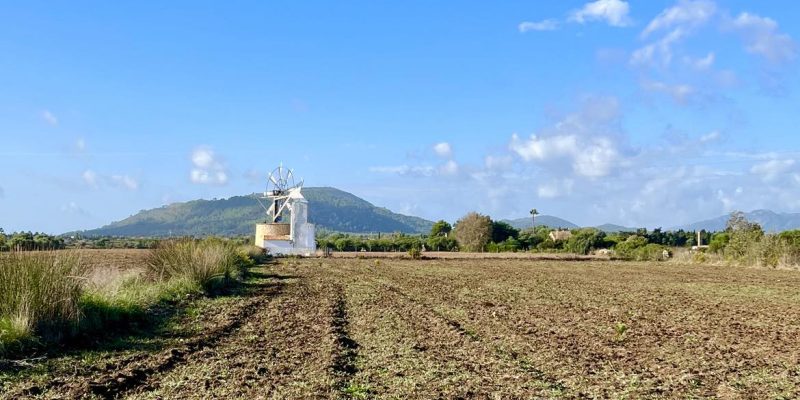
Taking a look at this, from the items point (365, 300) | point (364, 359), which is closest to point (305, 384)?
point (364, 359)

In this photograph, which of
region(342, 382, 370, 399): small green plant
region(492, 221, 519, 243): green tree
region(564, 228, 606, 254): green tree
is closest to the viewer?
region(342, 382, 370, 399): small green plant

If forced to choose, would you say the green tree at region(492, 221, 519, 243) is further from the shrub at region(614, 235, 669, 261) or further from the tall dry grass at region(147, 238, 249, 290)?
the tall dry grass at region(147, 238, 249, 290)

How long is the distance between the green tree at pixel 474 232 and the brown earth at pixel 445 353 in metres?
63.4

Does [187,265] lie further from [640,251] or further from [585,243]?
[585,243]

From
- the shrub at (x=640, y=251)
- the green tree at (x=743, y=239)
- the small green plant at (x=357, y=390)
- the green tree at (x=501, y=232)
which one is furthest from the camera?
the green tree at (x=501, y=232)

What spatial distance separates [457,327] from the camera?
489 inches

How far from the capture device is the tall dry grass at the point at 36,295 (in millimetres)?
9602

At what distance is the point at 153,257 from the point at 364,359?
1378 centimetres

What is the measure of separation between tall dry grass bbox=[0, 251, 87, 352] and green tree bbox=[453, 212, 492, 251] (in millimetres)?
69831

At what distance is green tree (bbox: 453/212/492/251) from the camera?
8122 cm

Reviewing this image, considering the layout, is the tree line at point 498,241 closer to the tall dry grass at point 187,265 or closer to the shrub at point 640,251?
the shrub at point 640,251

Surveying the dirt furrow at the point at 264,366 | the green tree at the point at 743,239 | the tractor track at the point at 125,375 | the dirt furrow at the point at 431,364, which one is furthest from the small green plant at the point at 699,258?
the tractor track at the point at 125,375

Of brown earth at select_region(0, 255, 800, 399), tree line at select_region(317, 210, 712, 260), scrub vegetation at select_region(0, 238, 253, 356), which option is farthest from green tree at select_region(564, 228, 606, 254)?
scrub vegetation at select_region(0, 238, 253, 356)

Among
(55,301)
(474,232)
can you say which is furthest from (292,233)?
(55,301)
